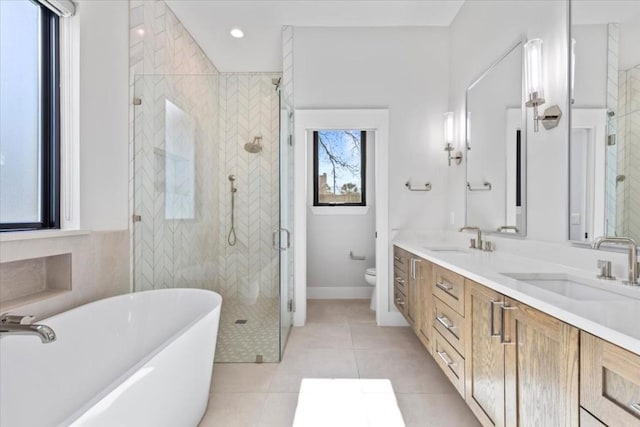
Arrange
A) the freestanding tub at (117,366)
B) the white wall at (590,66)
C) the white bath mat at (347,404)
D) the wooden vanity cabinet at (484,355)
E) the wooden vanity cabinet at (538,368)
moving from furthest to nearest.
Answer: the white bath mat at (347,404)
the white wall at (590,66)
the wooden vanity cabinet at (484,355)
the freestanding tub at (117,366)
the wooden vanity cabinet at (538,368)

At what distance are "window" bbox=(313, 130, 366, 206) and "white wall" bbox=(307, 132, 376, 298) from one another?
0.50 feet

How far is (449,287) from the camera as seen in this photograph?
1.77m

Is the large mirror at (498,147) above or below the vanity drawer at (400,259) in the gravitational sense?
above

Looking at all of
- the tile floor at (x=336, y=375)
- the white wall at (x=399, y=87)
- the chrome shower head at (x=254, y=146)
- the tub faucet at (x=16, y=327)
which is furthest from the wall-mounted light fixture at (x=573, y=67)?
the tub faucet at (x=16, y=327)

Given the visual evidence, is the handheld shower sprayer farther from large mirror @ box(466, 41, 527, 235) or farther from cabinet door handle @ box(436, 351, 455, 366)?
large mirror @ box(466, 41, 527, 235)

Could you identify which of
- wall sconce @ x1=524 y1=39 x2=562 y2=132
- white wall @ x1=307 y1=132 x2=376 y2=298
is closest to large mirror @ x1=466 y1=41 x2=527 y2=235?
wall sconce @ x1=524 y1=39 x2=562 y2=132

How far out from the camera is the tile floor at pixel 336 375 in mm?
1744

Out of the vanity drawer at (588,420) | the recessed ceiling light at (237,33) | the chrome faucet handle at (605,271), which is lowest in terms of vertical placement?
the vanity drawer at (588,420)

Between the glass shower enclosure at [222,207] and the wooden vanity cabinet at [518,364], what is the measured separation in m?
Result: 1.46

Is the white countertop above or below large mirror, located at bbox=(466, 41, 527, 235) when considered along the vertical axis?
below

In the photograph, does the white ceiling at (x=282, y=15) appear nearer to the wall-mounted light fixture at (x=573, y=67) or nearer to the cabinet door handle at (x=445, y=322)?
the wall-mounted light fixture at (x=573, y=67)

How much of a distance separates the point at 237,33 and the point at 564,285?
11.1 ft

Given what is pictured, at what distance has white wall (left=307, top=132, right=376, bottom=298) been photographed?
163 inches

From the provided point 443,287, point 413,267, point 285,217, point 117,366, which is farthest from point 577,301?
point 117,366
